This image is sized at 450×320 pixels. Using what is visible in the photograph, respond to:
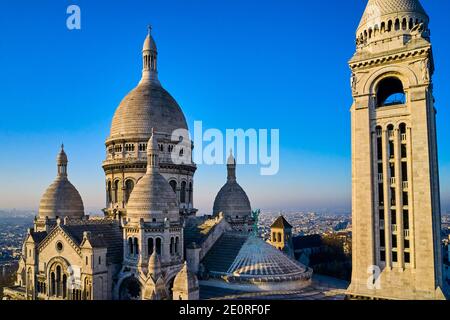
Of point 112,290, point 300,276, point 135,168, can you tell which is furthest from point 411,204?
point 135,168

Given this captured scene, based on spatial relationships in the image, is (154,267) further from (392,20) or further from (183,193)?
(392,20)

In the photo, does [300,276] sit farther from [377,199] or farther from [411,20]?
[411,20]

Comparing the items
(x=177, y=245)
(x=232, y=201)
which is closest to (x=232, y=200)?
(x=232, y=201)

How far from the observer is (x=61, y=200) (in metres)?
58.9

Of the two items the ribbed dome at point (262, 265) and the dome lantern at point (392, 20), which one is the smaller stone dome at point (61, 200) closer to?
the ribbed dome at point (262, 265)

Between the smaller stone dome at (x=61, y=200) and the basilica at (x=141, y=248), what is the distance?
0.42ft

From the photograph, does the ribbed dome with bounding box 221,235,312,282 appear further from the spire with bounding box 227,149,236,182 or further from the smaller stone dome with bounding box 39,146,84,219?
the smaller stone dome with bounding box 39,146,84,219

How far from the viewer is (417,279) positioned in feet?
119

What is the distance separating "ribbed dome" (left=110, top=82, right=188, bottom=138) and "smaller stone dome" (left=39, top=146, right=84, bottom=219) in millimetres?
9074

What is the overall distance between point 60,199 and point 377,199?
1573 inches

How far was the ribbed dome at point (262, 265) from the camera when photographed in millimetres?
46119

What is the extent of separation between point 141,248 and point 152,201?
489cm

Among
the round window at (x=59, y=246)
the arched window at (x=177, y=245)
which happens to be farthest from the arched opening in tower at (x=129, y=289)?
the round window at (x=59, y=246)

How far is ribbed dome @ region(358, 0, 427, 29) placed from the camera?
129 ft
